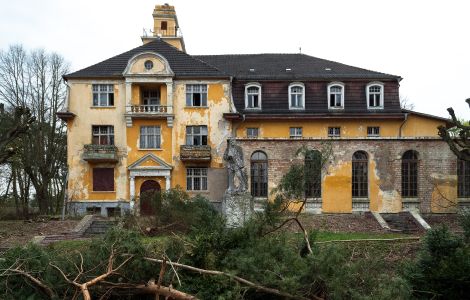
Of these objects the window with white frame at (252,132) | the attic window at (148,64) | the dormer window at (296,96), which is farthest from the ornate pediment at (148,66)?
the dormer window at (296,96)

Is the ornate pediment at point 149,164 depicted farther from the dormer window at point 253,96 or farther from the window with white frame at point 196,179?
the dormer window at point 253,96

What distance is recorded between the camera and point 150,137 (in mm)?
28953

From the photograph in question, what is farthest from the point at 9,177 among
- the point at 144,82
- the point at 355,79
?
the point at 355,79

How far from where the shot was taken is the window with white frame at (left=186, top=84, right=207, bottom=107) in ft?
95.8

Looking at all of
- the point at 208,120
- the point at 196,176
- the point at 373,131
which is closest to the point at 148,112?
the point at 208,120

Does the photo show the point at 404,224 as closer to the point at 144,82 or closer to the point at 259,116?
the point at 259,116

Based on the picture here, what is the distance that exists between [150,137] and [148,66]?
397 cm

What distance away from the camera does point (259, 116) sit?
29.2m

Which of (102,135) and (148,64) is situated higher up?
(148,64)

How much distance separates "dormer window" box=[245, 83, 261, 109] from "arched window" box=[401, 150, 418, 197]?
9.05m

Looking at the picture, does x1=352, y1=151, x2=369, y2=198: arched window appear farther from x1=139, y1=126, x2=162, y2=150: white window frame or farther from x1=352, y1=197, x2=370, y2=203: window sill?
x1=139, y1=126, x2=162, y2=150: white window frame

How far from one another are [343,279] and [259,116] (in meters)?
20.6

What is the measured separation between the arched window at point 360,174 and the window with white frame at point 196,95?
9.22 meters

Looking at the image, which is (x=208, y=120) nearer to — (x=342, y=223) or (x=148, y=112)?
(x=148, y=112)
